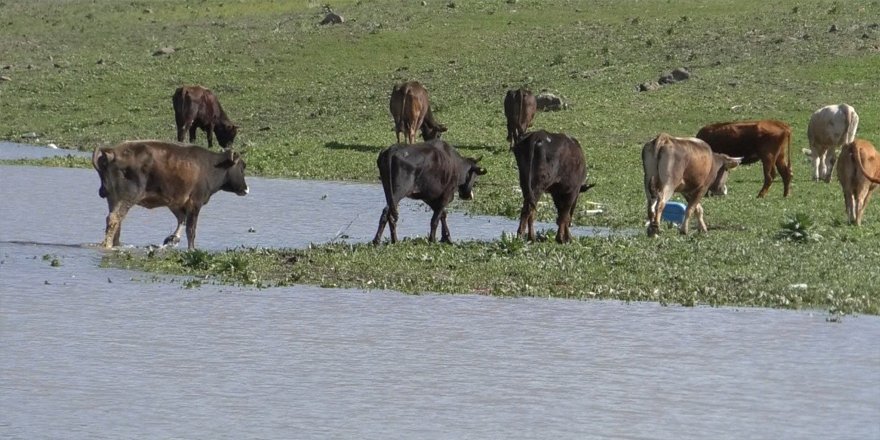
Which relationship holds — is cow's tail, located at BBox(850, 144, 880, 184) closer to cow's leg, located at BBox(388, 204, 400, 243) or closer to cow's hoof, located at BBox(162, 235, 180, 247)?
cow's leg, located at BBox(388, 204, 400, 243)

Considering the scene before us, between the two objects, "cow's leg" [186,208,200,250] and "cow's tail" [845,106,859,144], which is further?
"cow's tail" [845,106,859,144]

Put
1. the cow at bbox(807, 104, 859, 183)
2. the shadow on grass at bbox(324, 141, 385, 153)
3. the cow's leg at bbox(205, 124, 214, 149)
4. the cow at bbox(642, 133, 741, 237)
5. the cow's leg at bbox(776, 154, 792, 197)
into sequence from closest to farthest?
the cow at bbox(642, 133, 741, 237) < the cow's leg at bbox(776, 154, 792, 197) < the cow at bbox(807, 104, 859, 183) < the shadow on grass at bbox(324, 141, 385, 153) < the cow's leg at bbox(205, 124, 214, 149)

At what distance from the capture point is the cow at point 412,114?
33438 mm

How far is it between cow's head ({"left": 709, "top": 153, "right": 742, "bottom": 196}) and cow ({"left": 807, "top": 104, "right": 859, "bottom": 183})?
3.27 m

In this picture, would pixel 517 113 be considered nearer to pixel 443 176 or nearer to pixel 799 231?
pixel 443 176

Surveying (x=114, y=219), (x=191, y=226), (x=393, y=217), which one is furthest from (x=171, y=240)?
(x=393, y=217)

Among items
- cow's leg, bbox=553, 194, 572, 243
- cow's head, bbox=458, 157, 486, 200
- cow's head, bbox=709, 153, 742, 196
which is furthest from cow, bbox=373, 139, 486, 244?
cow's head, bbox=709, 153, 742, 196

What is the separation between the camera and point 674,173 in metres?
20.5

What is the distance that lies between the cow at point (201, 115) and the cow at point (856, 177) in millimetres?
16986

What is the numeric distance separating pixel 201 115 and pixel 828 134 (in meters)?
13.8

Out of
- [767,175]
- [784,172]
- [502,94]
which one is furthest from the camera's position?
[502,94]

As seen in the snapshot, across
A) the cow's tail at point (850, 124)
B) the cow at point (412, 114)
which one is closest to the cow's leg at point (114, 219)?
the cow at point (412, 114)

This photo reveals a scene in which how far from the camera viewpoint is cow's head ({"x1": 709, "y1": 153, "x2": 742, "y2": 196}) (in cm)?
2189

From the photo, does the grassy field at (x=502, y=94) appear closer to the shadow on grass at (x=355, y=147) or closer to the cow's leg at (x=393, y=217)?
the shadow on grass at (x=355, y=147)
